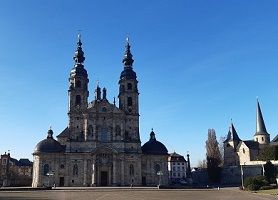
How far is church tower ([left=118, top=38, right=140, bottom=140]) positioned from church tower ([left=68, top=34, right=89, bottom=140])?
7.78 metres

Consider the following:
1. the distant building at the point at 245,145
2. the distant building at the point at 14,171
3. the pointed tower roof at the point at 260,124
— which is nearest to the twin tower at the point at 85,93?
the distant building at the point at 14,171

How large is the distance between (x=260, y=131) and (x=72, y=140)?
5690 cm

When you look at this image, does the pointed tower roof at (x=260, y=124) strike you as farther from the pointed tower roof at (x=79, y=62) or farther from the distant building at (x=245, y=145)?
the pointed tower roof at (x=79, y=62)

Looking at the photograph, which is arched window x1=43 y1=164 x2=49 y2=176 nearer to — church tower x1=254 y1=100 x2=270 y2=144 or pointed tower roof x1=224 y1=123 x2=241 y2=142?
pointed tower roof x1=224 y1=123 x2=241 y2=142

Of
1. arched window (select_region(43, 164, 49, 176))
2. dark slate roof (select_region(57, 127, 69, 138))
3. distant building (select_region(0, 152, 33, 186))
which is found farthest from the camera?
dark slate roof (select_region(57, 127, 69, 138))

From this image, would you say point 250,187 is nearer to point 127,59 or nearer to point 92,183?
point 92,183

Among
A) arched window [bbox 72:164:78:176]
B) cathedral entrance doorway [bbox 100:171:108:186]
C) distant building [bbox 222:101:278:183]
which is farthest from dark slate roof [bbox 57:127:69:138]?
distant building [bbox 222:101:278:183]

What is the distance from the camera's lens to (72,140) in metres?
78.9

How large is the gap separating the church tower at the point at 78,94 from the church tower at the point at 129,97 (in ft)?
25.5

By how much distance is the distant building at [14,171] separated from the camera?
90719 millimetres

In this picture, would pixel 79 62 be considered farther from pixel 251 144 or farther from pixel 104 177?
pixel 251 144

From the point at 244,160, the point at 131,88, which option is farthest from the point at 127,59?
the point at 244,160

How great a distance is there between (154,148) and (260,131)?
40.8 meters

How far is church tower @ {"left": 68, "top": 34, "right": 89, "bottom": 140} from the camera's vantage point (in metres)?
79.7
